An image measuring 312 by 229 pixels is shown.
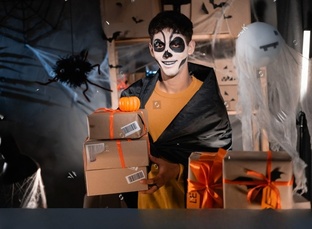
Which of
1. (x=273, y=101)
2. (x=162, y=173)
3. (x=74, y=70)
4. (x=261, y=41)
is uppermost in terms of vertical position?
(x=261, y=41)

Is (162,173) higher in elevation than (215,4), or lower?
lower

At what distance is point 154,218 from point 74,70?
1.65 meters

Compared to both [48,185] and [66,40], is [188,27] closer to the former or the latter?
[66,40]

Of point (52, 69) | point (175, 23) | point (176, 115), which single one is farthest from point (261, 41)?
point (52, 69)

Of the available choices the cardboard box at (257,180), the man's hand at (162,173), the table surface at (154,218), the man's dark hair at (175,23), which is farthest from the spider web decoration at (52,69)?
the table surface at (154,218)

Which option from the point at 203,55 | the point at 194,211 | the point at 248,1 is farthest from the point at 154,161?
the point at 194,211

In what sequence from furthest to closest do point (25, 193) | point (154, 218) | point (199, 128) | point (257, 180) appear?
point (25, 193), point (199, 128), point (257, 180), point (154, 218)

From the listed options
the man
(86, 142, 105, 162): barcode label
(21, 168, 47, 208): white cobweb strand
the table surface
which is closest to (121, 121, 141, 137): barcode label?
(86, 142, 105, 162): barcode label

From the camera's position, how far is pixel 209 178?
5.75 feet

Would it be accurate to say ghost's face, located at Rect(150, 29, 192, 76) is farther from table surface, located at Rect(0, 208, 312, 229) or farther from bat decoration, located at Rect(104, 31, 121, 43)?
table surface, located at Rect(0, 208, 312, 229)

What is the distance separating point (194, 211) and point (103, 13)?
5.38 ft

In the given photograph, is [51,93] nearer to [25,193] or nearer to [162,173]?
[25,193]

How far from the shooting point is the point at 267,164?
160 centimetres

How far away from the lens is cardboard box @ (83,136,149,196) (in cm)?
189
